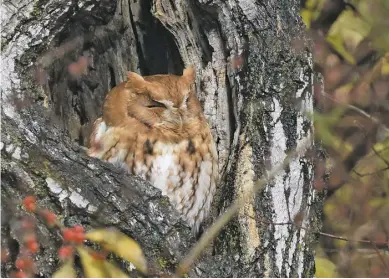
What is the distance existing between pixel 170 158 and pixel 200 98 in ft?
0.89

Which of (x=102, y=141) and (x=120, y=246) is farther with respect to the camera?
(x=102, y=141)

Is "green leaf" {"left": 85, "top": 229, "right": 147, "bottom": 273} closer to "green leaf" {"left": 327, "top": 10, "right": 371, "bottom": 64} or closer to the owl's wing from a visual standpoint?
the owl's wing

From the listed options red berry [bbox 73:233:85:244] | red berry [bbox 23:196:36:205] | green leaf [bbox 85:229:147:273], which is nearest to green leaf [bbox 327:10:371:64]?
red berry [bbox 23:196:36:205]

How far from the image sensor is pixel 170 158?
10.9 feet

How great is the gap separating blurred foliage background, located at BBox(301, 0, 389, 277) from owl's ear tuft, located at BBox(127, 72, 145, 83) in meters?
1.19

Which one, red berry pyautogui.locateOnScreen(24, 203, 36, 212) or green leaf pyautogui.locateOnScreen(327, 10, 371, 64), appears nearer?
red berry pyautogui.locateOnScreen(24, 203, 36, 212)

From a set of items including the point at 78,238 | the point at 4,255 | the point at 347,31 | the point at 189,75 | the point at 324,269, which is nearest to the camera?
the point at 78,238

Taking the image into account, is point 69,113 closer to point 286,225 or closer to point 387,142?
point 286,225

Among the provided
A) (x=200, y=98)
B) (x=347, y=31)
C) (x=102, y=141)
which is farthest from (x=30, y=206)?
(x=347, y=31)

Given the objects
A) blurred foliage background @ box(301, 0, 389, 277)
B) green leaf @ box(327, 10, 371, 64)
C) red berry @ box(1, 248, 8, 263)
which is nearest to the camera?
red berry @ box(1, 248, 8, 263)

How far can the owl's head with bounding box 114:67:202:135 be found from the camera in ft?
10.7

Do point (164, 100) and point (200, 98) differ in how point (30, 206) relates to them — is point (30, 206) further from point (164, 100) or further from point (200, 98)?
point (200, 98)

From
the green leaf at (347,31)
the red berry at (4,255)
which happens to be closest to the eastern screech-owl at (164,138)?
the red berry at (4,255)

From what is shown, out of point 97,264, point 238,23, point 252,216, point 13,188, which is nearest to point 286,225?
point 252,216
